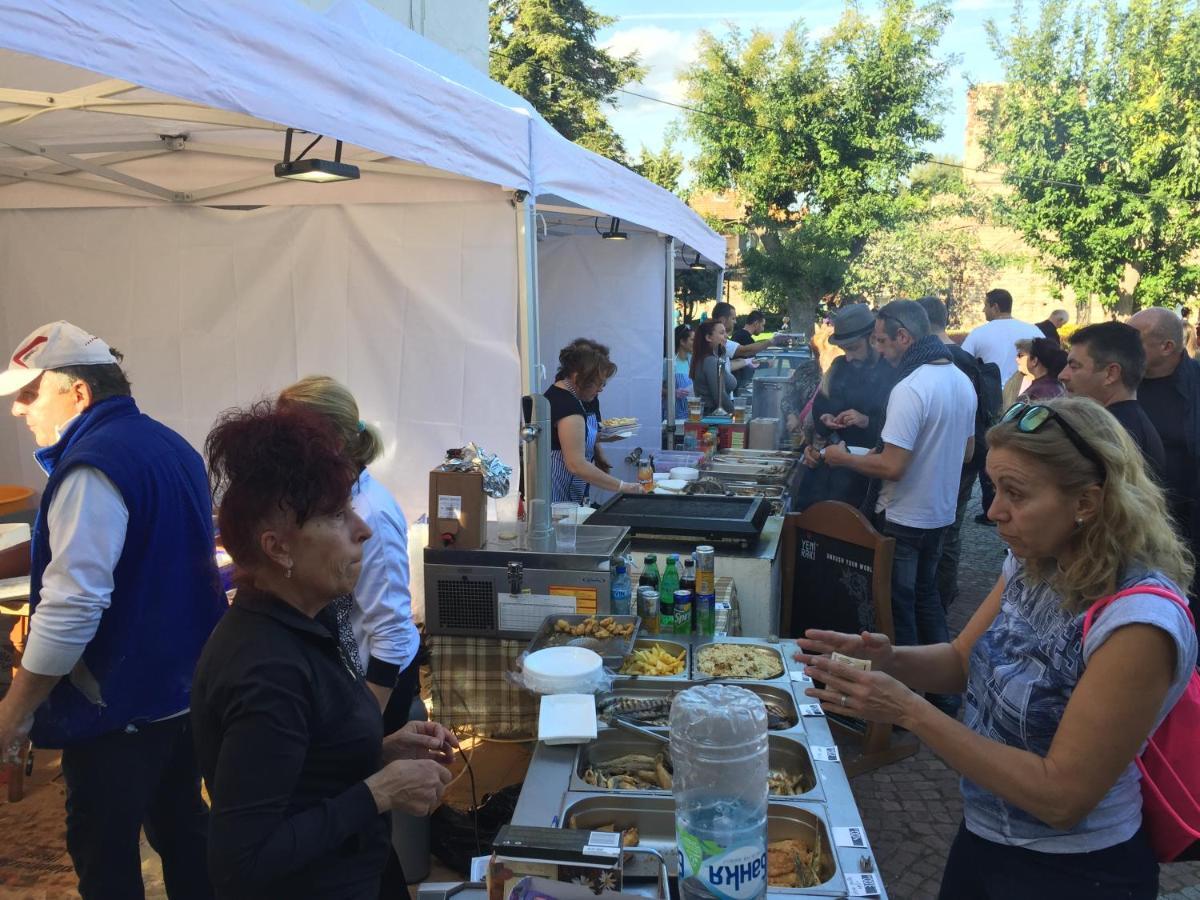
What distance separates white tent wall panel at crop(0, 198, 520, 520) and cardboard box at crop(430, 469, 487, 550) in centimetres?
153

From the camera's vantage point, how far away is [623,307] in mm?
7910

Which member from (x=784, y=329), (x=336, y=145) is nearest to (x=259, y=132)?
(x=336, y=145)

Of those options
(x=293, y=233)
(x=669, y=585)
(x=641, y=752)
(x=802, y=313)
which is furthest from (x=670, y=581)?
(x=802, y=313)

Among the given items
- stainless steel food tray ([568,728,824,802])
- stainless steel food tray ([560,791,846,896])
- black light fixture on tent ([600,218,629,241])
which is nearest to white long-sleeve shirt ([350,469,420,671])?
stainless steel food tray ([568,728,824,802])

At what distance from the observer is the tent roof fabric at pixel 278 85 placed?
1944 millimetres

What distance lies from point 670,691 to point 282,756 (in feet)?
4.04

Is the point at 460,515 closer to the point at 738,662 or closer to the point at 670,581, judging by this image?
the point at 670,581

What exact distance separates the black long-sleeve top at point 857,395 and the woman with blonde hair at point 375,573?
3.54 m

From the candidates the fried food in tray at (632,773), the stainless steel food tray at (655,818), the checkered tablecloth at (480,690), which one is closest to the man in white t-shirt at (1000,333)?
the checkered tablecloth at (480,690)

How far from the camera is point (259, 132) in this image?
4199mm

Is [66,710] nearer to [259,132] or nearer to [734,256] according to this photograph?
[259,132]

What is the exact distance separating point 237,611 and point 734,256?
29.9 meters

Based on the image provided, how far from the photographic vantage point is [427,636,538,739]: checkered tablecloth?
279cm

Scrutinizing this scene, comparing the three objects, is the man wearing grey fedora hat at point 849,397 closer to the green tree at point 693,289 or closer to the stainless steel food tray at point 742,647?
the stainless steel food tray at point 742,647
